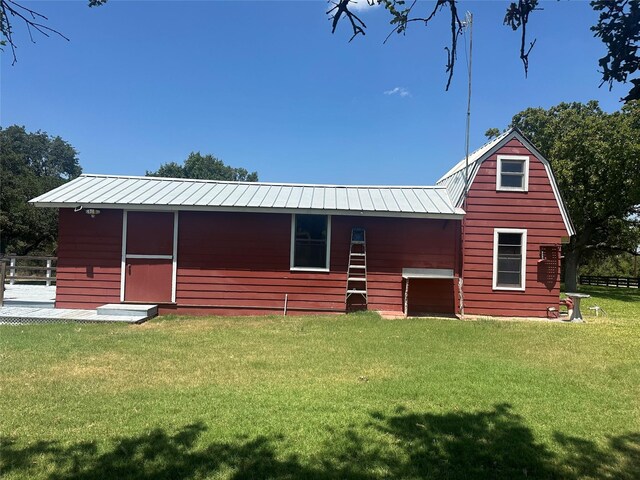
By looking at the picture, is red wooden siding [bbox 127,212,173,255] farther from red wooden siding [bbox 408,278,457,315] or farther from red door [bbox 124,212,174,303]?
red wooden siding [bbox 408,278,457,315]

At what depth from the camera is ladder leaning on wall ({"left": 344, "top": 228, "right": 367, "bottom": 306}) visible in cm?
1087

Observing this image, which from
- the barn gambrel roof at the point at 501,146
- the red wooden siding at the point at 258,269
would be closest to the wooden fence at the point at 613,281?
the barn gambrel roof at the point at 501,146

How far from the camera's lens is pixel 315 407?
14.0 ft

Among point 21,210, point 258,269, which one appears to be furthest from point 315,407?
point 21,210

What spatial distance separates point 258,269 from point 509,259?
21.2 feet

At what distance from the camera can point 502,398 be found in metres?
4.65

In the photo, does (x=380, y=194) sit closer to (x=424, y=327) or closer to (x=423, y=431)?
(x=424, y=327)

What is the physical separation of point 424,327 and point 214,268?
5305 millimetres

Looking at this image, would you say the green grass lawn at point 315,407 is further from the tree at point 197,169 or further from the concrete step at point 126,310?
the tree at point 197,169

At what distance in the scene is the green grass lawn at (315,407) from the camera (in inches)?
126

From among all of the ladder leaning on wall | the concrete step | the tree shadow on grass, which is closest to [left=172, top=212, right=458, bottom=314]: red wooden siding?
the ladder leaning on wall

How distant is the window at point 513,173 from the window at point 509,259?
1120 mm

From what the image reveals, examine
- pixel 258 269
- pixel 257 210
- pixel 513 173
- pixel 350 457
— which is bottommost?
pixel 350 457

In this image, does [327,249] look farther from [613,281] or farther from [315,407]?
[613,281]
